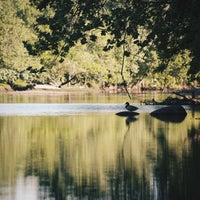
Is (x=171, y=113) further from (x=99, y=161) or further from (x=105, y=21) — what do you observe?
(x=105, y=21)

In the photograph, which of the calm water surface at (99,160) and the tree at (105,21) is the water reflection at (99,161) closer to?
the calm water surface at (99,160)

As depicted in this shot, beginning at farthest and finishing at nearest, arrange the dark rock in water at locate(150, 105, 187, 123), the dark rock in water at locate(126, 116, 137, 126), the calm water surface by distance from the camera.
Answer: the dark rock in water at locate(150, 105, 187, 123), the dark rock in water at locate(126, 116, 137, 126), the calm water surface

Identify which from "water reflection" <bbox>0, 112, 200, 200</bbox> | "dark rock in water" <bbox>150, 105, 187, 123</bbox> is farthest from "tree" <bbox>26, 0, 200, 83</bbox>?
"dark rock in water" <bbox>150, 105, 187, 123</bbox>

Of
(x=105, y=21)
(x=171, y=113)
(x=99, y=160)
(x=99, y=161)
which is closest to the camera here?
(x=105, y=21)

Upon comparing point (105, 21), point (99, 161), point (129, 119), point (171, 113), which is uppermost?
point (105, 21)

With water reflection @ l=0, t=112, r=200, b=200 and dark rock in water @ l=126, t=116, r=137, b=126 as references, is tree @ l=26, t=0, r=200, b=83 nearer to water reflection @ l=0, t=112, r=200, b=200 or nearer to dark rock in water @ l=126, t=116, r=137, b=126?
water reflection @ l=0, t=112, r=200, b=200

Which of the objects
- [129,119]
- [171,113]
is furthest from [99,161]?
[171,113]

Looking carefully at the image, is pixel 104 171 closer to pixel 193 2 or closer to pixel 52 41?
pixel 52 41

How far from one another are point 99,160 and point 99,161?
0.31 meters

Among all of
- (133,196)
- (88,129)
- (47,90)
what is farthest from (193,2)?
(47,90)

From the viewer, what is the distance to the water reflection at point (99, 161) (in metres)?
19.2

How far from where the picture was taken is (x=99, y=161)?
83.1ft

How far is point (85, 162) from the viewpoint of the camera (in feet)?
82.3

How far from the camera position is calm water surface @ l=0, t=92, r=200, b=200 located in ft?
63.0
